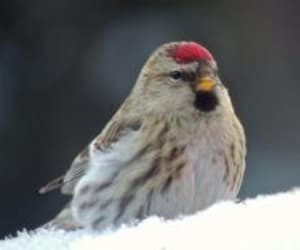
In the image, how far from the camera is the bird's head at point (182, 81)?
2.45m

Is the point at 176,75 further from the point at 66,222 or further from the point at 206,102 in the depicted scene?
the point at 66,222

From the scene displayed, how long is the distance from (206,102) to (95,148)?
0.30 m

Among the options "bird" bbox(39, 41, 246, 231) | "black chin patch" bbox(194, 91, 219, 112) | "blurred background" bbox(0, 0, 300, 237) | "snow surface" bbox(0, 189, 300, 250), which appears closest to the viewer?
"snow surface" bbox(0, 189, 300, 250)

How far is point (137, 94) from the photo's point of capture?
105 inches

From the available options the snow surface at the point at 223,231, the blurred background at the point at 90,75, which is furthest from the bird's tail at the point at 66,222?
the blurred background at the point at 90,75

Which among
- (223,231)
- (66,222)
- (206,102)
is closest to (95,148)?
(66,222)

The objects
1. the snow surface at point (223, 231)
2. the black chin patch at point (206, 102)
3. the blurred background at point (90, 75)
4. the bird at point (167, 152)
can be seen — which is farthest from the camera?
the blurred background at point (90, 75)

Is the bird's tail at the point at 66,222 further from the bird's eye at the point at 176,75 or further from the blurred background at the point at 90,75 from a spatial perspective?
the blurred background at the point at 90,75

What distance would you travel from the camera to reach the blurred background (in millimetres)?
4703

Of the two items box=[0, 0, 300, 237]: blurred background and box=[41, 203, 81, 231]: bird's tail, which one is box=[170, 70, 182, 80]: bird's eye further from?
box=[0, 0, 300, 237]: blurred background

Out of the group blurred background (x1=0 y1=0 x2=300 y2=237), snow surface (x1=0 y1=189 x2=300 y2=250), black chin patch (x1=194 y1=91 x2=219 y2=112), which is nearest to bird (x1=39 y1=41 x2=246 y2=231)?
black chin patch (x1=194 y1=91 x2=219 y2=112)

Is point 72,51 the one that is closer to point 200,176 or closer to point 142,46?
point 142,46

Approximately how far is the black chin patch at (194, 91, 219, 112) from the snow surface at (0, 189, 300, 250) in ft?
2.57

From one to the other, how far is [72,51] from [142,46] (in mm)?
313
